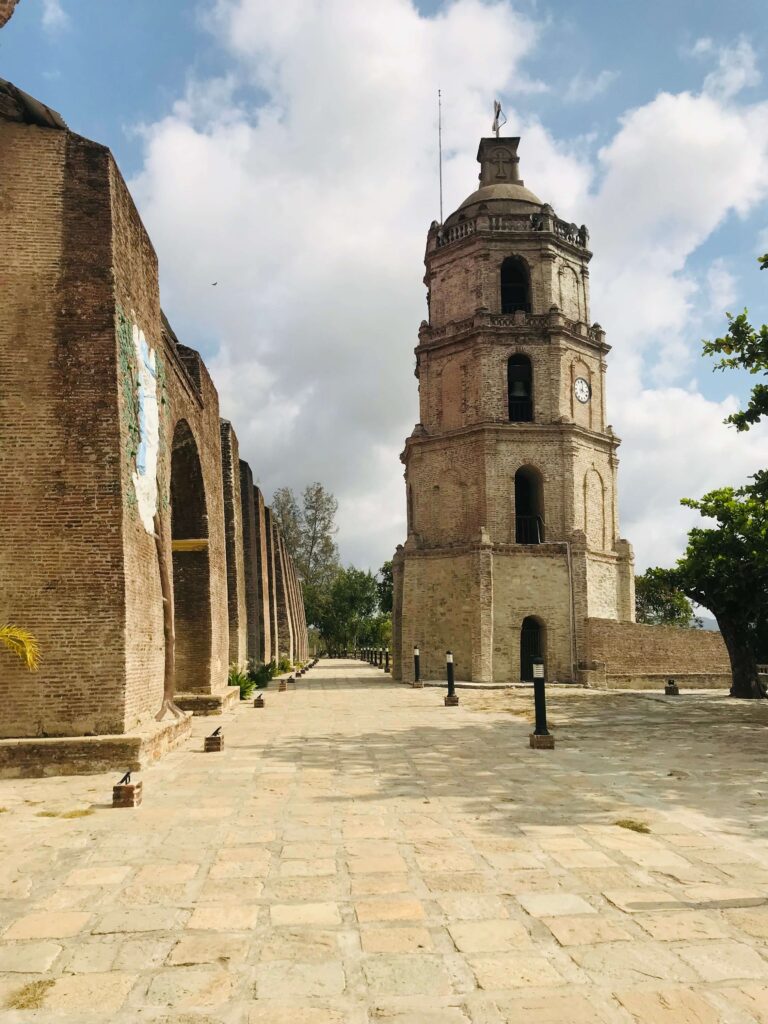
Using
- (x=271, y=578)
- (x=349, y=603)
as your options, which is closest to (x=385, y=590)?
(x=349, y=603)

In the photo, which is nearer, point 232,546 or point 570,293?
point 232,546

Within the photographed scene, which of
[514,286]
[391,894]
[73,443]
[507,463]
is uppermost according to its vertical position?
[514,286]

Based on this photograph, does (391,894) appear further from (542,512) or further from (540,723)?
(542,512)

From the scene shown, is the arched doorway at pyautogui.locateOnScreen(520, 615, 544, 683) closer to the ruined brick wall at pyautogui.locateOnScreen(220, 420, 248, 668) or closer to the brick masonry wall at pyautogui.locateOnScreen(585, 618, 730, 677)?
the brick masonry wall at pyautogui.locateOnScreen(585, 618, 730, 677)

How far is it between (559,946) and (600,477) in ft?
83.3

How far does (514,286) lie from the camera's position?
96.6 ft

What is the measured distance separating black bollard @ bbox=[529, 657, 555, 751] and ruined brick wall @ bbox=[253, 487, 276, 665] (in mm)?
16611

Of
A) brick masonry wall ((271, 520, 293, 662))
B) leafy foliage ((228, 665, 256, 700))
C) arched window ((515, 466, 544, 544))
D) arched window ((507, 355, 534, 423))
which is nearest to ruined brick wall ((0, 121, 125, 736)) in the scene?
leafy foliage ((228, 665, 256, 700))

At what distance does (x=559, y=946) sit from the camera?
366 centimetres

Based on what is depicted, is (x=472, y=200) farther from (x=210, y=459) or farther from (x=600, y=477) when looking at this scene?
(x=210, y=459)

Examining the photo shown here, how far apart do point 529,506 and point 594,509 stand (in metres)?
2.32

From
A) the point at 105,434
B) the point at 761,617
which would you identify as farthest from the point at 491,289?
the point at 105,434

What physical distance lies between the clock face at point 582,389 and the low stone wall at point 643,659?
8.05m

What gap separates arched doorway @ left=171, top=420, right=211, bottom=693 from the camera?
1470cm
